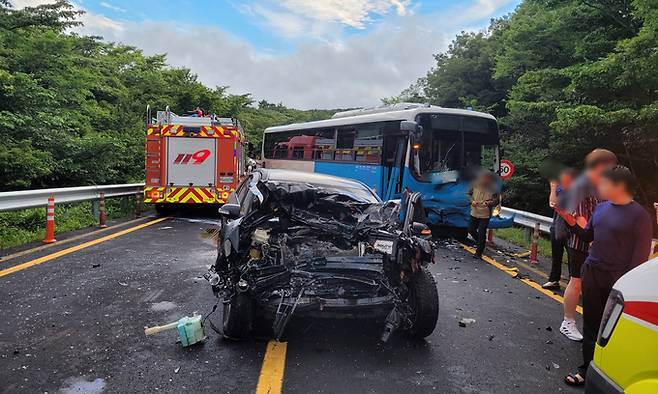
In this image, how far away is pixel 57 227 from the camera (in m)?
10.2

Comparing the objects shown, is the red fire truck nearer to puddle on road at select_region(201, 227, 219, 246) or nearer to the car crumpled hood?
puddle on road at select_region(201, 227, 219, 246)

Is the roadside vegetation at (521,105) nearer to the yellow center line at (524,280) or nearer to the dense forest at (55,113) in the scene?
the dense forest at (55,113)

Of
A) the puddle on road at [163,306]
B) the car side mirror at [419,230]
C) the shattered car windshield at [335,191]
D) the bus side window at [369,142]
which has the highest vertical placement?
the bus side window at [369,142]

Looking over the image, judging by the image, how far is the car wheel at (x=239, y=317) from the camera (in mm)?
4219

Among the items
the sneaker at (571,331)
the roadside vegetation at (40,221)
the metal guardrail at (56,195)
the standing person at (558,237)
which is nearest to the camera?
the sneaker at (571,331)

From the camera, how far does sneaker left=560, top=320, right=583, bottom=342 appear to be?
15.9ft

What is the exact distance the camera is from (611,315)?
2.37 meters

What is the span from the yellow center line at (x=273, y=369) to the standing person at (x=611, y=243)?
226 centimetres

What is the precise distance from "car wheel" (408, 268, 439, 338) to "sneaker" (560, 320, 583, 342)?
4.88 feet

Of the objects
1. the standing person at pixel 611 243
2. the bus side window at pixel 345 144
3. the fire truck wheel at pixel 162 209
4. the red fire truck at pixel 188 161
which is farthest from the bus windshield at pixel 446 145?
the standing person at pixel 611 243

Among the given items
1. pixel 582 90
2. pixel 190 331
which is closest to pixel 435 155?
pixel 582 90

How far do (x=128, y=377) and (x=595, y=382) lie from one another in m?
3.05

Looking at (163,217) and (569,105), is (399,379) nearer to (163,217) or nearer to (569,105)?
(163,217)

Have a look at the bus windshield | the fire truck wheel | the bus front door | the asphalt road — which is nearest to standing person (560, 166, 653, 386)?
the asphalt road
